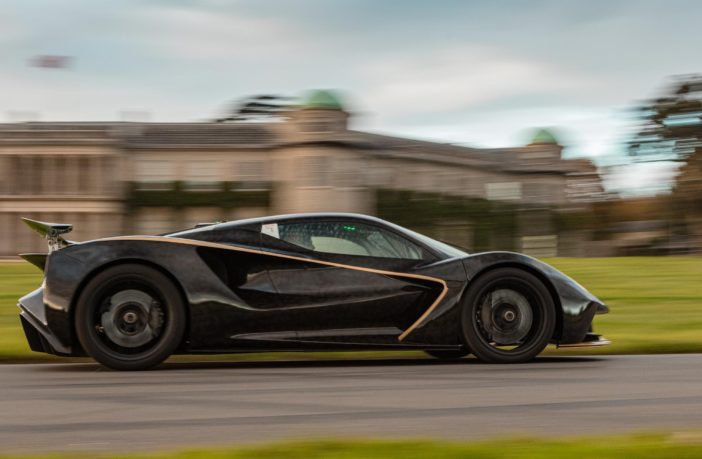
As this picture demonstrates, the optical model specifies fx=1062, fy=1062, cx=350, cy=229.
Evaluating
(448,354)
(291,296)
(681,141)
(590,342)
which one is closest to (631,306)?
(448,354)

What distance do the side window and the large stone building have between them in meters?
57.2

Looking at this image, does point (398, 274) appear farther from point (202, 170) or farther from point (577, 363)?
point (202, 170)

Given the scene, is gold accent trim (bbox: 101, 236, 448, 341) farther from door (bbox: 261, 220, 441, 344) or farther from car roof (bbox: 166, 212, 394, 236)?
car roof (bbox: 166, 212, 394, 236)

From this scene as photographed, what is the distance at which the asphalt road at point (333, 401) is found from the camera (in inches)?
174

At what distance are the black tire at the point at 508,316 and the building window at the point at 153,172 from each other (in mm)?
62719

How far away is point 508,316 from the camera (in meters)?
7.08

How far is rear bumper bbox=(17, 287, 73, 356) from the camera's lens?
6762 mm

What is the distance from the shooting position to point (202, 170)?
6956cm

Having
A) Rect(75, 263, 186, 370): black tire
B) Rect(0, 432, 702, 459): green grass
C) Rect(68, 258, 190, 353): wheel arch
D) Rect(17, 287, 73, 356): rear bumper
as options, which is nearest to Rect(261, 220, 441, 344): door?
Rect(68, 258, 190, 353): wheel arch

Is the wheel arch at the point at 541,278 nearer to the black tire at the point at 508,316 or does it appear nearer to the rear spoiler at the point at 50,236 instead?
the black tire at the point at 508,316

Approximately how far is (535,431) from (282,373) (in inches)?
99.6

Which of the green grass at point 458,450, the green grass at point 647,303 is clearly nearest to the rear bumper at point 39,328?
the green grass at point 458,450

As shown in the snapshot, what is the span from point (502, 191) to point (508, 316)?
64.8m

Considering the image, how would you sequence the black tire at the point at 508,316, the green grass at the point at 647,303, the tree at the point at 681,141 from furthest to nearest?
the tree at the point at 681,141, the green grass at the point at 647,303, the black tire at the point at 508,316
